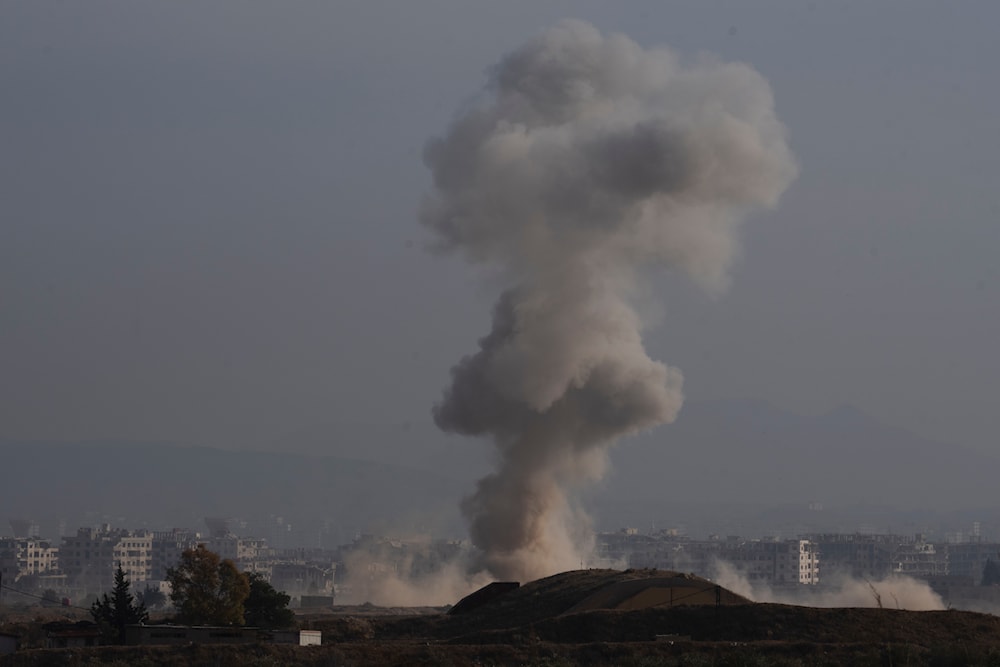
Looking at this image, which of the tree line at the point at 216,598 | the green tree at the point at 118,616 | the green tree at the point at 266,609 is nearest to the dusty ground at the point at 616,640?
the green tree at the point at 266,609

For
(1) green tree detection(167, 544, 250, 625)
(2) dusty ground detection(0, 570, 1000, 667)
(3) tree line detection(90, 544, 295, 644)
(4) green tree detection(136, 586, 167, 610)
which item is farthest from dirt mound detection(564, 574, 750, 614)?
(4) green tree detection(136, 586, 167, 610)

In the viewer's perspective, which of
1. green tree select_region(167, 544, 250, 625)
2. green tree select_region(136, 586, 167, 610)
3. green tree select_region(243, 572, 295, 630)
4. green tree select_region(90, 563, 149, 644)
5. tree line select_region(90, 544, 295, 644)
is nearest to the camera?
green tree select_region(90, 563, 149, 644)

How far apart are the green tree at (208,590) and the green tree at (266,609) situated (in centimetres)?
117

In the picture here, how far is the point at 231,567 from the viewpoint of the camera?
286ft

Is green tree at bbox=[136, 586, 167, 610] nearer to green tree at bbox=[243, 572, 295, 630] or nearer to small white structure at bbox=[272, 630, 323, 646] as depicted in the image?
green tree at bbox=[243, 572, 295, 630]

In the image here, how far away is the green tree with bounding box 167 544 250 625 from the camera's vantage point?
276ft

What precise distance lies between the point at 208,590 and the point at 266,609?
3963 millimetres

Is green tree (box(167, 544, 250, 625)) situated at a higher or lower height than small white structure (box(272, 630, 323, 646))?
higher

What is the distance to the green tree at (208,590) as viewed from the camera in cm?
8412

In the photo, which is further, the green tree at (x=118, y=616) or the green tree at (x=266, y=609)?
the green tree at (x=266, y=609)

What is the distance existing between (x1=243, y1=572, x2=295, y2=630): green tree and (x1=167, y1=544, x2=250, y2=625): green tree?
3.83 ft

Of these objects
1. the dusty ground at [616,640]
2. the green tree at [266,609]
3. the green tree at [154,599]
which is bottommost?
the dusty ground at [616,640]

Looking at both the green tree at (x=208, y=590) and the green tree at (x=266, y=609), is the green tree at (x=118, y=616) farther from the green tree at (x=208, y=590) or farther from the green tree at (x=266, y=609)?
the green tree at (x=266, y=609)

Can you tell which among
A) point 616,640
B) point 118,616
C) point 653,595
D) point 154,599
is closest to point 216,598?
point 118,616
